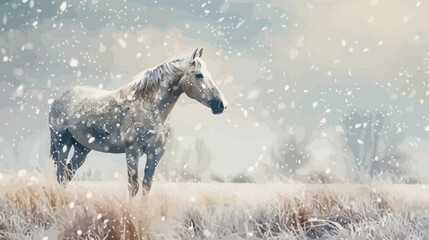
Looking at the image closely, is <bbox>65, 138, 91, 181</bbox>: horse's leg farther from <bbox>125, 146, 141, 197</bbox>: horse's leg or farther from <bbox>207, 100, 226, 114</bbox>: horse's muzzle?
<bbox>207, 100, 226, 114</bbox>: horse's muzzle

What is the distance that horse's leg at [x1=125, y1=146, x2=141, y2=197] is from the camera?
4.94 metres

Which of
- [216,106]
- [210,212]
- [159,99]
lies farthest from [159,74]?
[210,212]

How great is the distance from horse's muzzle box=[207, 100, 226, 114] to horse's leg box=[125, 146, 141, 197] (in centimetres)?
83

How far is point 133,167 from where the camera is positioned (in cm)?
501

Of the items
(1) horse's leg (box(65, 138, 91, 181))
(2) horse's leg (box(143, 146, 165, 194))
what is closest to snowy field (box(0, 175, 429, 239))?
(2) horse's leg (box(143, 146, 165, 194))

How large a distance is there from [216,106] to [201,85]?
24 cm

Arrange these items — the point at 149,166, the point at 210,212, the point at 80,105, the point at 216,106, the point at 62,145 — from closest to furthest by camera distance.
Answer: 1. the point at 210,212
2. the point at 216,106
3. the point at 149,166
4. the point at 80,105
5. the point at 62,145

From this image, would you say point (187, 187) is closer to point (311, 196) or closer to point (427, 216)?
point (311, 196)

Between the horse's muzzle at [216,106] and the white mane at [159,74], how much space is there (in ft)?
1.44

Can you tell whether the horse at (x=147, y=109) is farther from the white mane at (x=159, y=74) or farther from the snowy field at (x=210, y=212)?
the snowy field at (x=210, y=212)

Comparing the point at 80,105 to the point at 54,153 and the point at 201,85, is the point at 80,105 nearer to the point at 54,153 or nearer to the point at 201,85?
the point at 54,153

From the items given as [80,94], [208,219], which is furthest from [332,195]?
[80,94]

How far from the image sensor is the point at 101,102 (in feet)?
18.1

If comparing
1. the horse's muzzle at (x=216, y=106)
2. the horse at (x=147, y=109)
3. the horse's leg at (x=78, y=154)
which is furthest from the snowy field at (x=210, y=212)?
the horse's leg at (x=78, y=154)
